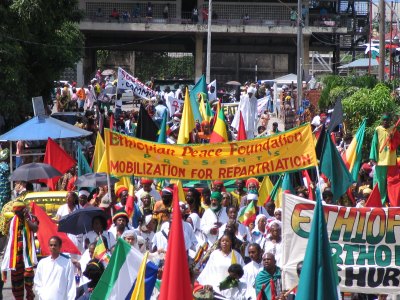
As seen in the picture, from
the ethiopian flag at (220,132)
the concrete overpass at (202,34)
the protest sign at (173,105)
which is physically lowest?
the protest sign at (173,105)

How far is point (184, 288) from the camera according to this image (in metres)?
8.02

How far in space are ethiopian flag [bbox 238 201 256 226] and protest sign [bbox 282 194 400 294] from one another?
3210 millimetres

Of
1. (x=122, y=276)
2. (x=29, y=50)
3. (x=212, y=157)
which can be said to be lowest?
(x=122, y=276)

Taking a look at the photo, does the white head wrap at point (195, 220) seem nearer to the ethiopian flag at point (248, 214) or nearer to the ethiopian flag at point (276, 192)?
the ethiopian flag at point (248, 214)

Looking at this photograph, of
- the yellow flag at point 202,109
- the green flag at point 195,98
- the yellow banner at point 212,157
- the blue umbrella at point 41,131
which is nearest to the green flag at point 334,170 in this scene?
the yellow banner at point 212,157

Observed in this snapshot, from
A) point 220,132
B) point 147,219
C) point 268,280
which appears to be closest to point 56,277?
point 268,280

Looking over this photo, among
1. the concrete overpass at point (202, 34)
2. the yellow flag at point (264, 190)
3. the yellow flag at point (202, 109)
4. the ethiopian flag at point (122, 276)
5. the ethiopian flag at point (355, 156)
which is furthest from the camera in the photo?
the concrete overpass at point (202, 34)

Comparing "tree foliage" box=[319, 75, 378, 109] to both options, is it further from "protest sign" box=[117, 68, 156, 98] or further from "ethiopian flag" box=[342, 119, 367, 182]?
"ethiopian flag" box=[342, 119, 367, 182]

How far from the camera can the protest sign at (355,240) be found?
381 inches

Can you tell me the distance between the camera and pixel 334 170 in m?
14.0

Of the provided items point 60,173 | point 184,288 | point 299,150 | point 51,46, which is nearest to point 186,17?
point 51,46

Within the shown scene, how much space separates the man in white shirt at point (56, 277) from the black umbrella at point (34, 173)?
16.9 feet

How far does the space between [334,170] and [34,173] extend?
14.4 feet

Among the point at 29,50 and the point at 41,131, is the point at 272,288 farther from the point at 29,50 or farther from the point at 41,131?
the point at 29,50
